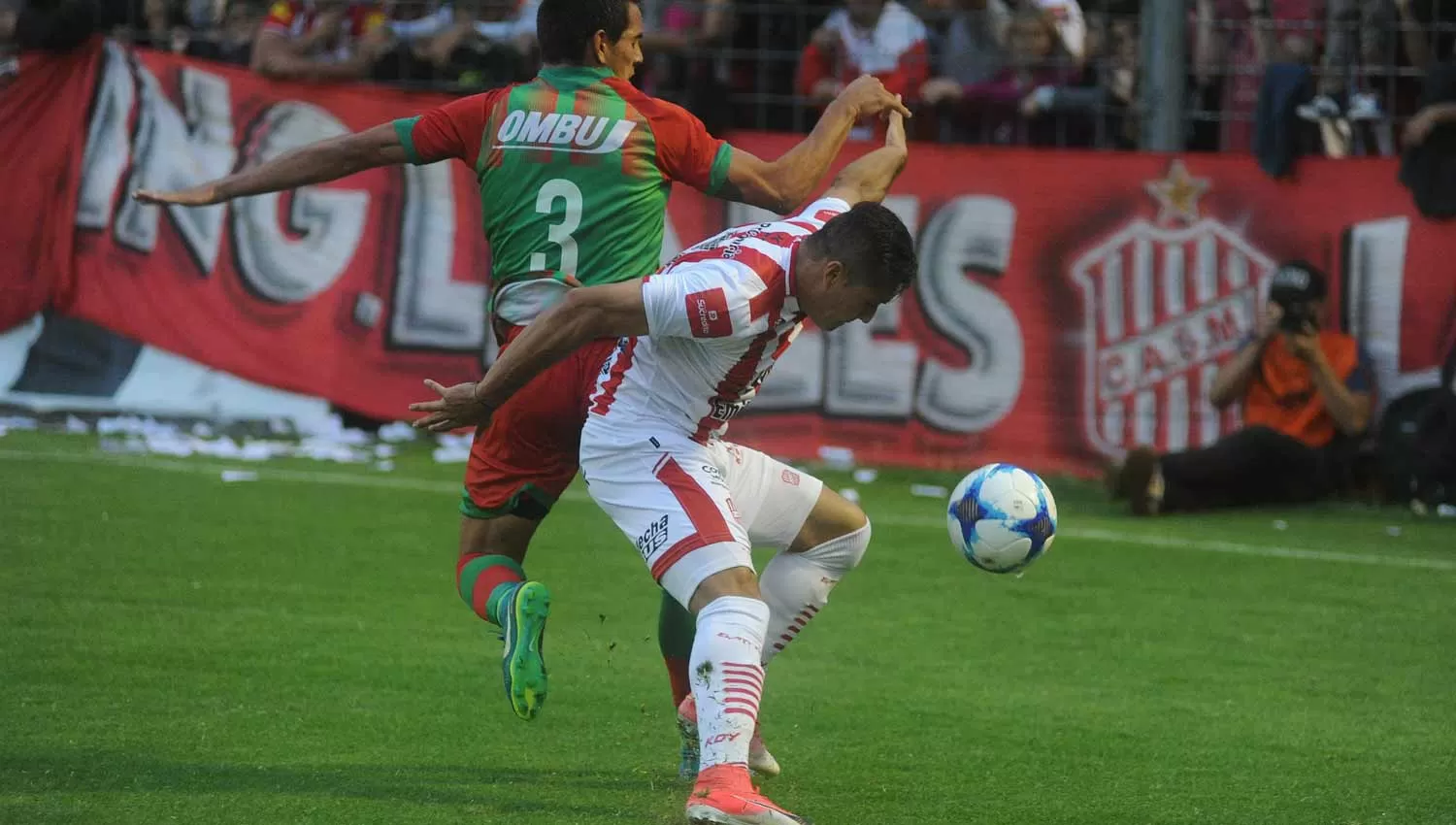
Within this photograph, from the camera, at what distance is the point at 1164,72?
12.2 metres

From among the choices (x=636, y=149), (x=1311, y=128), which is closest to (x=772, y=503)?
(x=636, y=149)

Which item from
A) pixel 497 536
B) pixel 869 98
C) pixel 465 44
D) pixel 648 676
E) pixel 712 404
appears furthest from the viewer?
pixel 465 44

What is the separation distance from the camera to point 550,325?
498 centimetres

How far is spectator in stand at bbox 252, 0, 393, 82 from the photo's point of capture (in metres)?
13.5

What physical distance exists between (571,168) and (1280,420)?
6.73 meters

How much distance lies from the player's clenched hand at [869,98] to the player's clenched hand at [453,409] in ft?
5.40

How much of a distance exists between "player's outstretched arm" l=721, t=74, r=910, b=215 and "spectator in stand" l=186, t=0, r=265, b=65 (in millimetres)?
9192

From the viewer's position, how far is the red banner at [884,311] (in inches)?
465

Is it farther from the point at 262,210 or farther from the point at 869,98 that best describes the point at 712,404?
the point at 262,210

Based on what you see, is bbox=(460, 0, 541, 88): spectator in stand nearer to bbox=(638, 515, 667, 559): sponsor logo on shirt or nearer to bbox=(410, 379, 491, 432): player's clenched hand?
bbox=(410, 379, 491, 432): player's clenched hand

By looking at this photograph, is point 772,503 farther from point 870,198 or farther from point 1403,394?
point 1403,394

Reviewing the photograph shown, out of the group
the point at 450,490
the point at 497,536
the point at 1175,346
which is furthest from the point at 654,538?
the point at 1175,346

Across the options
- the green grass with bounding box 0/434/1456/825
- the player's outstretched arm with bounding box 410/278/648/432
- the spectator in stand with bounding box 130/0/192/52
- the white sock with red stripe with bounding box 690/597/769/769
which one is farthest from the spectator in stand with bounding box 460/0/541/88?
the white sock with red stripe with bounding box 690/597/769/769

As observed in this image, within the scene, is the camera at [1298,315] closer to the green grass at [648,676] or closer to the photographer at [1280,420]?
the photographer at [1280,420]
